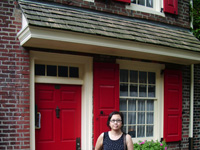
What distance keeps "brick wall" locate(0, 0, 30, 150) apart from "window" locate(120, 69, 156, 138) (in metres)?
2.38

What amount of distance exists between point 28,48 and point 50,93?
1.03m

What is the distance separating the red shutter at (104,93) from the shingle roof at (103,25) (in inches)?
33.4

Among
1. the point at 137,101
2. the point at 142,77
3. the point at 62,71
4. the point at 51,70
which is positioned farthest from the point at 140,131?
the point at 51,70

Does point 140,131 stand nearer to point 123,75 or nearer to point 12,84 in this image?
point 123,75

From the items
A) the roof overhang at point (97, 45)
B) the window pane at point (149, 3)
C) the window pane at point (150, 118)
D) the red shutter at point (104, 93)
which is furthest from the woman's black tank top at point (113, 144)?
the window pane at point (149, 3)

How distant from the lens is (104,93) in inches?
225

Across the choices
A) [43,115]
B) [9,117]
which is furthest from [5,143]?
[43,115]

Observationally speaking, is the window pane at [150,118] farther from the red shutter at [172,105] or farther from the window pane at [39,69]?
the window pane at [39,69]

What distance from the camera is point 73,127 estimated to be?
5574mm

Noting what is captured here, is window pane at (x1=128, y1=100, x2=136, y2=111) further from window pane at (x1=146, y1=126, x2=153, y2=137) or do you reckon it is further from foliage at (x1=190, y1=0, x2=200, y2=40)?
foliage at (x1=190, y1=0, x2=200, y2=40)

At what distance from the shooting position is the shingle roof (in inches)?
180

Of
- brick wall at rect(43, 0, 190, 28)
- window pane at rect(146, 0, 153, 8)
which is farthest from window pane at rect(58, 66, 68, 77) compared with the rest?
window pane at rect(146, 0, 153, 8)

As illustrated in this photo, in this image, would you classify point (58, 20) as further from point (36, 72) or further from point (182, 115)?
point (182, 115)

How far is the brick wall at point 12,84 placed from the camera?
4711mm
